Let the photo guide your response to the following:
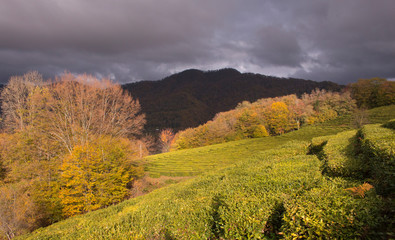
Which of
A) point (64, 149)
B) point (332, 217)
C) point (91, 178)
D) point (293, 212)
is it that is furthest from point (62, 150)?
point (332, 217)

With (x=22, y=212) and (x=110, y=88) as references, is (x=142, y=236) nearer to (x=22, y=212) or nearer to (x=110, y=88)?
(x=22, y=212)

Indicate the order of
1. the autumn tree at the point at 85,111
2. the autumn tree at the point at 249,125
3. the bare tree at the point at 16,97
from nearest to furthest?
the autumn tree at the point at 85,111, the bare tree at the point at 16,97, the autumn tree at the point at 249,125

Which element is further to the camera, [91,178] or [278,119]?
[278,119]

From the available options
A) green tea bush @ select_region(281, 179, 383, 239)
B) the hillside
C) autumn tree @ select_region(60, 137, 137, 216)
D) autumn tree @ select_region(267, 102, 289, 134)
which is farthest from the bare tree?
autumn tree @ select_region(267, 102, 289, 134)

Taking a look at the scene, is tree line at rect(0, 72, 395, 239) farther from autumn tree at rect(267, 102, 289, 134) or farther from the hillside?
autumn tree at rect(267, 102, 289, 134)

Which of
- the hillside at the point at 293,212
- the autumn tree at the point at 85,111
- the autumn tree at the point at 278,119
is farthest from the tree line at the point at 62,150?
the autumn tree at the point at 278,119

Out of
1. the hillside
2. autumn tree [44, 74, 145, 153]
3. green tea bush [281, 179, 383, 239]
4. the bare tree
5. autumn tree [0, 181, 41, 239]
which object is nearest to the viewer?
green tea bush [281, 179, 383, 239]

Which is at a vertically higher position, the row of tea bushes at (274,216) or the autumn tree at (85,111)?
the autumn tree at (85,111)

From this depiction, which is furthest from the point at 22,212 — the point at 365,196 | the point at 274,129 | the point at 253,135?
the point at 274,129

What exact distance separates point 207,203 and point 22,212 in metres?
17.6

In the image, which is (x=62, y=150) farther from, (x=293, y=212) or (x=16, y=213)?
(x=293, y=212)

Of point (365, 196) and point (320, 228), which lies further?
point (365, 196)

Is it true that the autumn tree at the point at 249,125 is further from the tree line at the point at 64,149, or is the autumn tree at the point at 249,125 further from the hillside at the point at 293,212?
the hillside at the point at 293,212

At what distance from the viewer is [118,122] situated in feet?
83.6
